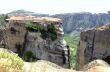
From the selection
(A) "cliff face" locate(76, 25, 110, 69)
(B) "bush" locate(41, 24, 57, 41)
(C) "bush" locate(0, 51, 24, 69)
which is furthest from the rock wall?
(C) "bush" locate(0, 51, 24, 69)

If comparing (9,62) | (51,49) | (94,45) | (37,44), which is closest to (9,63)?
(9,62)

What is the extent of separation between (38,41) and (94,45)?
12.3m

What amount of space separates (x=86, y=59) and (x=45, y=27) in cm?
1136

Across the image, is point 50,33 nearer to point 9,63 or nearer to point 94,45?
point 94,45

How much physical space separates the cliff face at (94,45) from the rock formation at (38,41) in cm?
356

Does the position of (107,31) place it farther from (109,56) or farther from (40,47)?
(40,47)

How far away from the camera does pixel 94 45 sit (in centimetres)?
7569

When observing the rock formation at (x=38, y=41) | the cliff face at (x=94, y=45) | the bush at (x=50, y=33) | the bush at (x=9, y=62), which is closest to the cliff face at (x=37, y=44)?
the rock formation at (x=38, y=41)

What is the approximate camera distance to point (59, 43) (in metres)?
78.6

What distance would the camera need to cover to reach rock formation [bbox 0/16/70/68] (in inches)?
3081

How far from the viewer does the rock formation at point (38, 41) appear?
78250 mm

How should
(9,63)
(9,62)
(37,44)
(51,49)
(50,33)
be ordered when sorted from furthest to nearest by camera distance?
(37,44)
(50,33)
(51,49)
(9,62)
(9,63)

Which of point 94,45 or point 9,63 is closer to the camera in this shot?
point 9,63

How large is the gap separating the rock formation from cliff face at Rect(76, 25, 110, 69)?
3560 mm
